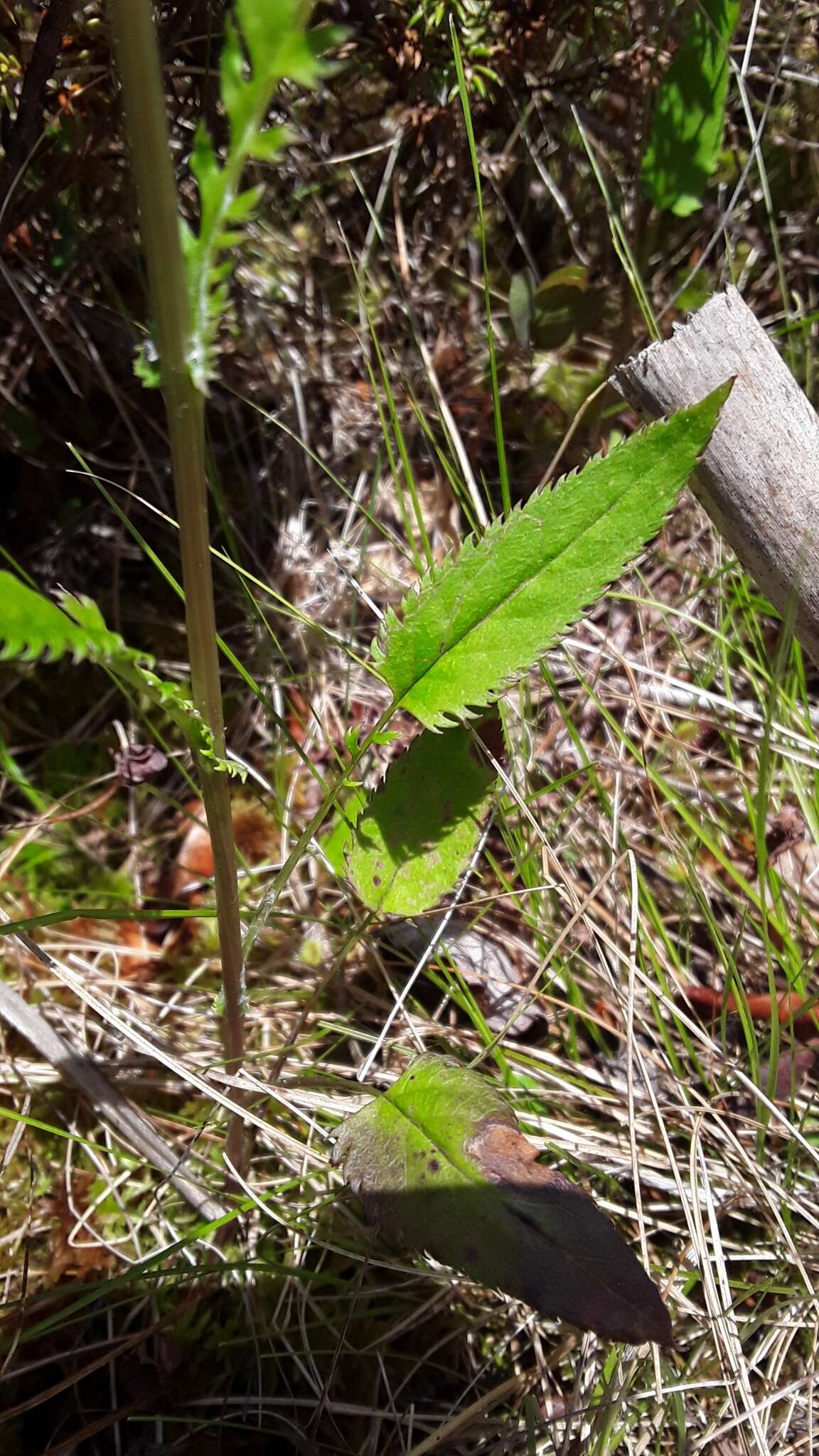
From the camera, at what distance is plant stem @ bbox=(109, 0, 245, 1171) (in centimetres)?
55

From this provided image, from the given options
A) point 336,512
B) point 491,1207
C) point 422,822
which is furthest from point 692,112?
point 491,1207

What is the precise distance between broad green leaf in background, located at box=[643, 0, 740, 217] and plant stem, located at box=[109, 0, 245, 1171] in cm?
116

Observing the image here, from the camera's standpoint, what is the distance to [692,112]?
4.81 ft

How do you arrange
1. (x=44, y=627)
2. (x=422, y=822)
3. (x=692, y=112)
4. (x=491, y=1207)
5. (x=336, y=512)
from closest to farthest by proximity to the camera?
(x=44, y=627), (x=491, y=1207), (x=422, y=822), (x=692, y=112), (x=336, y=512)

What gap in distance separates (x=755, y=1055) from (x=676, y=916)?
352mm

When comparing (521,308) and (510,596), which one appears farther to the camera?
(521,308)

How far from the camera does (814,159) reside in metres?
1.79

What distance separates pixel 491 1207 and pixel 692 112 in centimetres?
160

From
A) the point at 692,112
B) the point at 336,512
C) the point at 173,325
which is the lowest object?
the point at 336,512

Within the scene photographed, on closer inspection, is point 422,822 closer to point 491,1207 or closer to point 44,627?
point 491,1207

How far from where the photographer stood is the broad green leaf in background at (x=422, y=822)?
1113 millimetres

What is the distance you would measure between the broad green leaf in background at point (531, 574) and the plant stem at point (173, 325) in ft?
0.76

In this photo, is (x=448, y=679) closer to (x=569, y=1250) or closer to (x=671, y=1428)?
(x=569, y=1250)

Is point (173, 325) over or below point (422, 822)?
over
